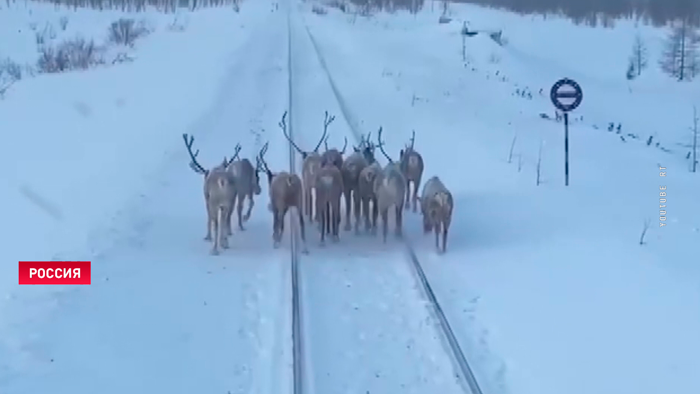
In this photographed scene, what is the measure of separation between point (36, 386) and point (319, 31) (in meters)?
46.7

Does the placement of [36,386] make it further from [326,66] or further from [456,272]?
[326,66]

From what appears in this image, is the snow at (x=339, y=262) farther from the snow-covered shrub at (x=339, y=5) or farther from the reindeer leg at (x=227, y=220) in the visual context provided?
the snow-covered shrub at (x=339, y=5)

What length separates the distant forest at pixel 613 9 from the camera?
246 feet

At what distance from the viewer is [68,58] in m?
36.2

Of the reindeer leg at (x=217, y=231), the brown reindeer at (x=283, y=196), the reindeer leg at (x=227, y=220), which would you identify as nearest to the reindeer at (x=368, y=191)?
the brown reindeer at (x=283, y=196)

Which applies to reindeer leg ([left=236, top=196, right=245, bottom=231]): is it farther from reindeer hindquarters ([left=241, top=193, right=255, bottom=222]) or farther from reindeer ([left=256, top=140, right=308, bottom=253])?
reindeer ([left=256, top=140, right=308, bottom=253])

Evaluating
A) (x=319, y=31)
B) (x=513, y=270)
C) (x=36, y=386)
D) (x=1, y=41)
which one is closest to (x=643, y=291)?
(x=513, y=270)

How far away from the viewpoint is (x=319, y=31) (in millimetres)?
54562

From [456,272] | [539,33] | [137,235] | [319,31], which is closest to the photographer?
[456,272]

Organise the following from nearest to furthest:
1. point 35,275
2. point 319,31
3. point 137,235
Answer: point 35,275 < point 137,235 < point 319,31

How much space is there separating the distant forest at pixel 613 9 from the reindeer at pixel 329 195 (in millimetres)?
58156

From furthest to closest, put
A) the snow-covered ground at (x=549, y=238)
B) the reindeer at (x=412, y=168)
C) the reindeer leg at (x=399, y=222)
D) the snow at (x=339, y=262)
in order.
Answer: the reindeer at (x=412, y=168), the reindeer leg at (x=399, y=222), the snow-covered ground at (x=549, y=238), the snow at (x=339, y=262)

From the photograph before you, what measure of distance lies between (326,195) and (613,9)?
7912cm

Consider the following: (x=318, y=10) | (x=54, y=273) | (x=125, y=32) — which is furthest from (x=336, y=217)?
(x=318, y=10)
